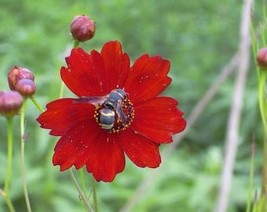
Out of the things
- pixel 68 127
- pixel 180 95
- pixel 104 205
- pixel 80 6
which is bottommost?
pixel 68 127

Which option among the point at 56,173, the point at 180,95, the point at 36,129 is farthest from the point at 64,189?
the point at 180,95

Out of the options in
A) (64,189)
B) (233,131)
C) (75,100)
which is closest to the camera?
(75,100)

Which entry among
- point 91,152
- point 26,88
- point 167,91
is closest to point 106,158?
point 91,152

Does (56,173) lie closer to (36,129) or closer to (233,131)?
(36,129)

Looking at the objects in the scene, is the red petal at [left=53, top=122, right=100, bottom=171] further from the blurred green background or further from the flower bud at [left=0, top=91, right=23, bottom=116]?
the blurred green background

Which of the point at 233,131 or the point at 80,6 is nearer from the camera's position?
the point at 233,131

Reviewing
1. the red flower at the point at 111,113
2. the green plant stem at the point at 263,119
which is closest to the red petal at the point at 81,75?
the red flower at the point at 111,113

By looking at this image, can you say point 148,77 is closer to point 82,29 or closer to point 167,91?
point 82,29

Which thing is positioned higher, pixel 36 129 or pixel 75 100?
pixel 36 129
